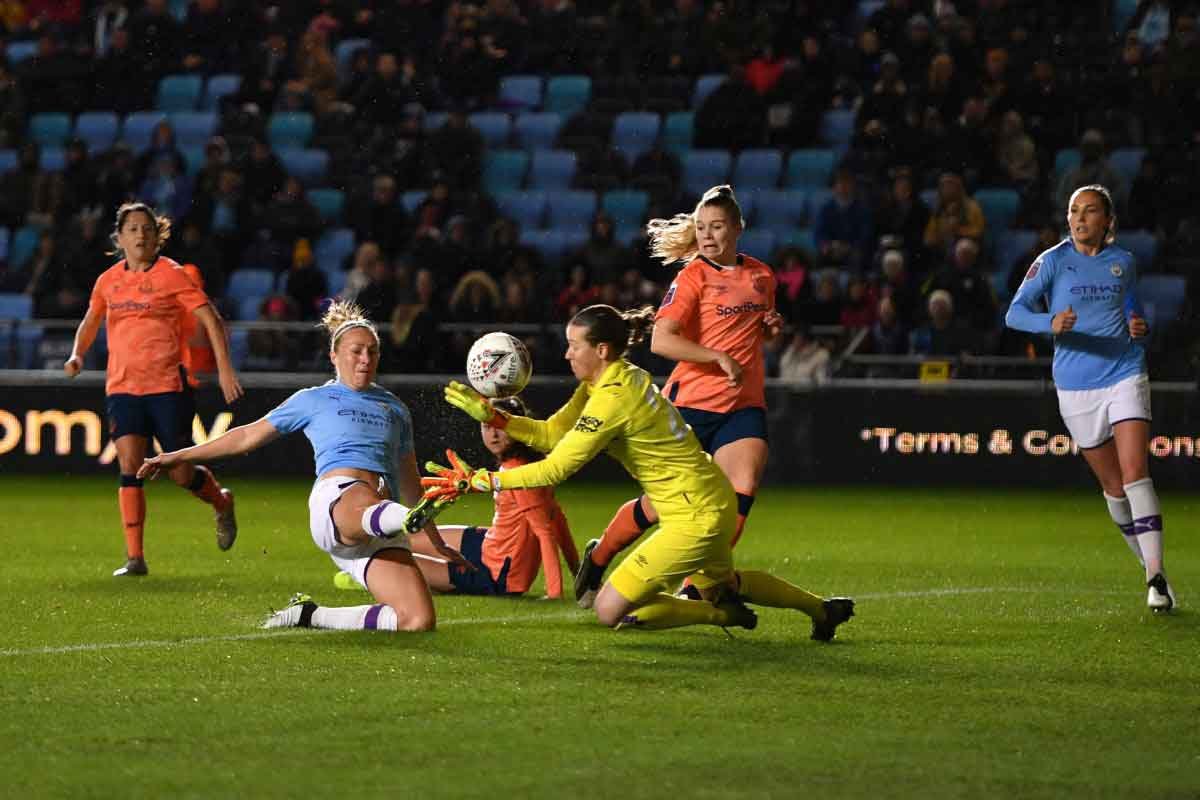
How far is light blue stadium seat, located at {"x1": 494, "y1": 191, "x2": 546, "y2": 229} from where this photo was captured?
2230 centimetres

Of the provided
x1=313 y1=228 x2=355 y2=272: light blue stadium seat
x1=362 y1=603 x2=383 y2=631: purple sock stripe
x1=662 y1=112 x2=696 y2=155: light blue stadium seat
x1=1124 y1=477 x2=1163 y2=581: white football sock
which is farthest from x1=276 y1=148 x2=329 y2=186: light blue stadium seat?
x1=362 y1=603 x2=383 y2=631: purple sock stripe

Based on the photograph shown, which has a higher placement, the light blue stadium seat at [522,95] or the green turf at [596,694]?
the light blue stadium seat at [522,95]

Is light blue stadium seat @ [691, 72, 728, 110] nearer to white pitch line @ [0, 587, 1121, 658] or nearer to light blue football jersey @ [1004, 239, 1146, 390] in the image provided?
light blue football jersey @ [1004, 239, 1146, 390]

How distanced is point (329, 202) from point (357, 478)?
14.9m

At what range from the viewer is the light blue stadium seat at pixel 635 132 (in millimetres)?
22609

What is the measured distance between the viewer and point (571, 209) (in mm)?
22250

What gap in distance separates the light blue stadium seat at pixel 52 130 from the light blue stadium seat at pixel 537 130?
18.6 feet

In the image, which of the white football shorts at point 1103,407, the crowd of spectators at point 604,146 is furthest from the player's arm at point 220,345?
the crowd of spectators at point 604,146

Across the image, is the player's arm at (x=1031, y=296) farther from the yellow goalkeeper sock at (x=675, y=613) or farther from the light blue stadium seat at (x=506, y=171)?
the light blue stadium seat at (x=506, y=171)

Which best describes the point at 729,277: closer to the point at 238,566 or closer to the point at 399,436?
the point at 399,436

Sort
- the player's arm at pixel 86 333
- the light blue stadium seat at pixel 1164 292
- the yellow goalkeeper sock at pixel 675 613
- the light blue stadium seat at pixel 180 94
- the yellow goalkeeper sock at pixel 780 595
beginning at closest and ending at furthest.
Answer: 1. the yellow goalkeeper sock at pixel 675 613
2. the yellow goalkeeper sock at pixel 780 595
3. the player's arm at pixel 86 333
4. the light blue stadium seat at pixel 1164 292
5. the light blue stadium seat at pixel 180 94

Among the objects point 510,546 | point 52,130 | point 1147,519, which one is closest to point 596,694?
point 510,546

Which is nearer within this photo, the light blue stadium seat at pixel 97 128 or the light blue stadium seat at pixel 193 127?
the light blue stadium seat at pixel 193 127

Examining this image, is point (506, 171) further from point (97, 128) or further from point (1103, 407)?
point (1103, 407)
